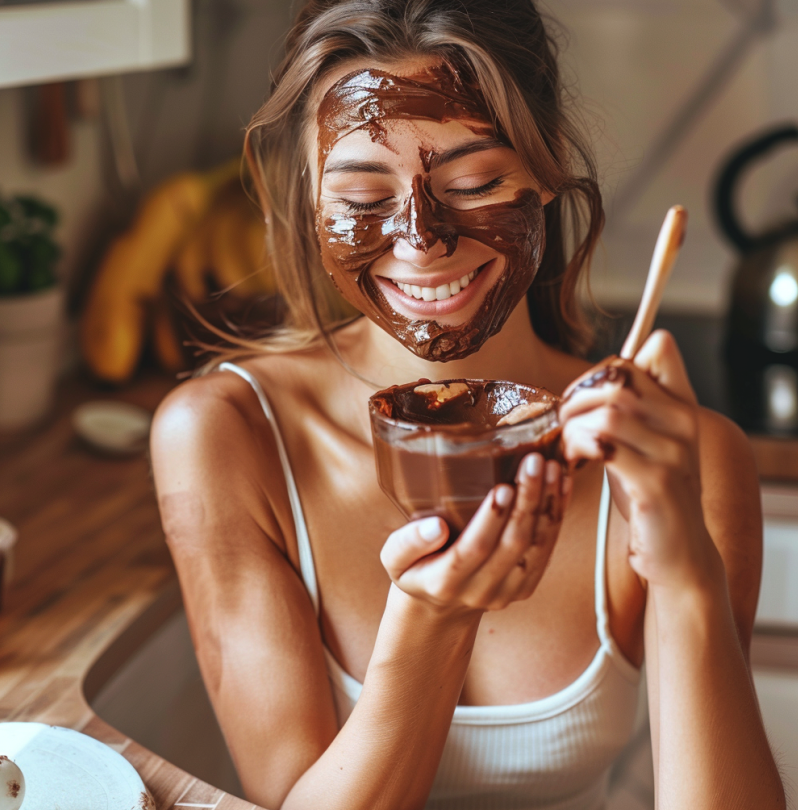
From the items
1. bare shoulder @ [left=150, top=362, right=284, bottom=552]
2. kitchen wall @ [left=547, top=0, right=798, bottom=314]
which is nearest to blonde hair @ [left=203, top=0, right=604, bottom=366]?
bare shoulder @ [left=150, top=362, right=284, bottom=552]

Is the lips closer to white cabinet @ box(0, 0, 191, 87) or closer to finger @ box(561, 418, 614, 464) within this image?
finger @ box(561, 418, 614, 464)

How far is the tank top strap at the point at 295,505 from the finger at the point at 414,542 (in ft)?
0.99

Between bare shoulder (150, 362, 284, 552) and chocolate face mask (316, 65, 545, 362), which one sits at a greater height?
chocolate face mask (316, 65, 545, 362)

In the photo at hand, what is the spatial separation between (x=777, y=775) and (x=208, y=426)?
0.57 m

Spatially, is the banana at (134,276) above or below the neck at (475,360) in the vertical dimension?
below

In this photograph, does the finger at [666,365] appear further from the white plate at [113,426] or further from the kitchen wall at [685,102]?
the kitchen wall at [685,102]

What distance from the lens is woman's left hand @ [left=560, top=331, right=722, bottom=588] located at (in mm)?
540

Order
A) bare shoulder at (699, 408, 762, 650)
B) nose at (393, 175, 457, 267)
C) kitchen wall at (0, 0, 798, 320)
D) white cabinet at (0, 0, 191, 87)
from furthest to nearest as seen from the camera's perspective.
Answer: kitchen wall at (0, 0, 798, 320), white cabinet at (0, 0, 191, 87), bare shoulder at (699, 408, 762, 650), nose at (393, 175, 457, 267)

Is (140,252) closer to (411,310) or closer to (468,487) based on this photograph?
(411,310)

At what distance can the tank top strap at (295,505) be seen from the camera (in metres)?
0.91

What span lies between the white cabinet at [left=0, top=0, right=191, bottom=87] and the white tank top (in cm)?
48

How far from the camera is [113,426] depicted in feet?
5.24

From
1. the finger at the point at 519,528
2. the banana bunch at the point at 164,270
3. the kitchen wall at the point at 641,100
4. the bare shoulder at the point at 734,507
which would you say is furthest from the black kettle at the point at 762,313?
the finger at the point at 519,528

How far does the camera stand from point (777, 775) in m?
0.74
